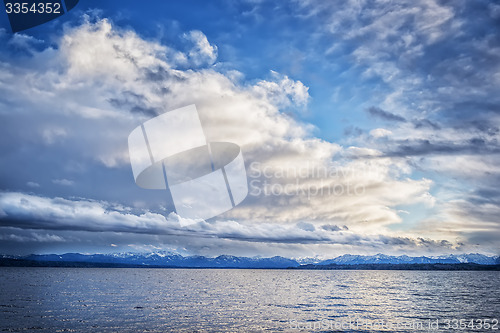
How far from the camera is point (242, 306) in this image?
195ft

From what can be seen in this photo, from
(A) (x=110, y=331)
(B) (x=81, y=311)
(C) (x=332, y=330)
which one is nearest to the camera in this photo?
(A) (x=110, y=331)

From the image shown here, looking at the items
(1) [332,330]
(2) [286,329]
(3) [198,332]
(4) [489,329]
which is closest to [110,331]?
(3) [198,332]

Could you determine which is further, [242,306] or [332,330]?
[242,306]

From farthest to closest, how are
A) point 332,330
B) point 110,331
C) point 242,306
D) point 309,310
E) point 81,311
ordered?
point 242,306, point 309,310, point 81,311, point 332,330, point 110,331

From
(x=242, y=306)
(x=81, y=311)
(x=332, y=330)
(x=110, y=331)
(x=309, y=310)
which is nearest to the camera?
(x=110, y=331)

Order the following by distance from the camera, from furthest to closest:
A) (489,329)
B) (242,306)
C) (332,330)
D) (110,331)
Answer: (242,306) < (489,329) < (332,330) < (110,331)

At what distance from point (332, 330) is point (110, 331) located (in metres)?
25.9

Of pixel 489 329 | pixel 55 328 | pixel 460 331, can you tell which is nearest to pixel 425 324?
pixel 460 331

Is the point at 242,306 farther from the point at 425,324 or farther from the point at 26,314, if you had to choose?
the point at 26,314

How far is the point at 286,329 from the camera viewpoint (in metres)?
39.2

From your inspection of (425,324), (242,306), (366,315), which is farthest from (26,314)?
(425,324)

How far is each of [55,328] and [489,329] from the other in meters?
54.0

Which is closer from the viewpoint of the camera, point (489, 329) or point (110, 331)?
point (110, 331)

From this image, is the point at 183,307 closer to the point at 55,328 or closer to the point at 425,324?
the point at 55,328
